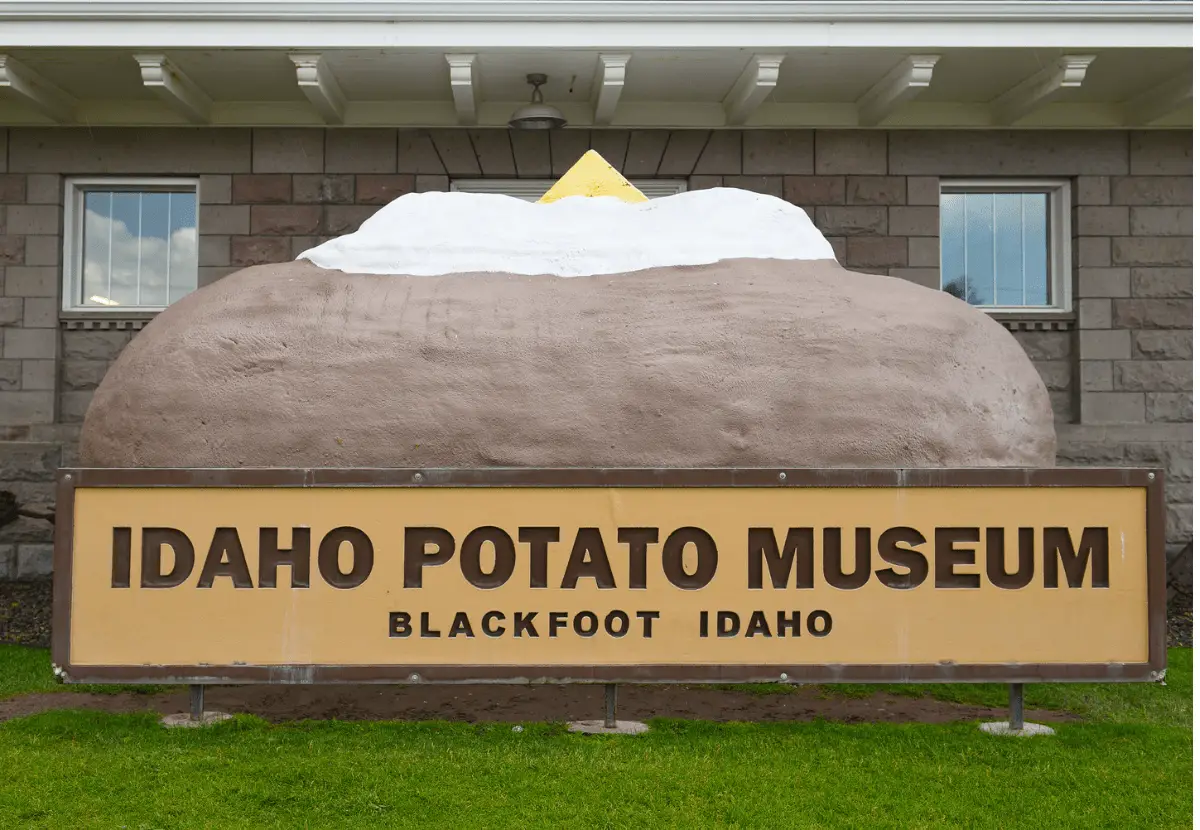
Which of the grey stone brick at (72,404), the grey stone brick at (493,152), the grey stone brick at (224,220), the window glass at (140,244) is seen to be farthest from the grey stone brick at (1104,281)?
the grey stone brick at (72,404)

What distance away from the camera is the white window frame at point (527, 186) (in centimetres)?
766

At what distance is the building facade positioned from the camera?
7.25 m

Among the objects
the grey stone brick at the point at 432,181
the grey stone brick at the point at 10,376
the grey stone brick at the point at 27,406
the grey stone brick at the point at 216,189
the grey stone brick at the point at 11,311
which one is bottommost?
the grey stone brick at the point at 27,406

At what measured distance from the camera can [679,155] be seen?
7656mm

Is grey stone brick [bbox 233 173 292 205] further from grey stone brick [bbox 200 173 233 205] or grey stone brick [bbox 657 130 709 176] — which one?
grey stone brick [bbox 657 130 709 176]

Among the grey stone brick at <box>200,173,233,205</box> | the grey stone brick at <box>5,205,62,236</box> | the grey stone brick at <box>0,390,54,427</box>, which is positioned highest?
the grey stone brick at <box>200,173,233,205</box>

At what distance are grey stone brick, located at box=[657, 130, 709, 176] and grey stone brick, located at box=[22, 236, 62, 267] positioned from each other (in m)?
4.46

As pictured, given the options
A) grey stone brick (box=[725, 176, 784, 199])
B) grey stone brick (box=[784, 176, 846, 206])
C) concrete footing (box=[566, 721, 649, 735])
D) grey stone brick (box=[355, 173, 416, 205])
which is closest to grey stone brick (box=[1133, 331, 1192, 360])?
grey stone brick (box=[784, 176, 846, 206])

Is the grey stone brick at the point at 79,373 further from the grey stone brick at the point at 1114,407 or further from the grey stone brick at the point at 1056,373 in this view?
the grey stone brick at the point at 1114,407

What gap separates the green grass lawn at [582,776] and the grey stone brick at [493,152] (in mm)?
4832

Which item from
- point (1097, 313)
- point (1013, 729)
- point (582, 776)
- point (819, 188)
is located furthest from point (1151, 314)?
point (582, 776)

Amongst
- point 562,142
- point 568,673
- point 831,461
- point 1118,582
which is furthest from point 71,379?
point 1118,582

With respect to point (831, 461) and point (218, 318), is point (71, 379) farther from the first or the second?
point (831, 461)

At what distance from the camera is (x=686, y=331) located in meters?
3.77
